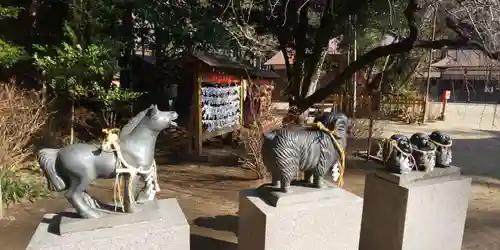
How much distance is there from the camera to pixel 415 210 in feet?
10.6

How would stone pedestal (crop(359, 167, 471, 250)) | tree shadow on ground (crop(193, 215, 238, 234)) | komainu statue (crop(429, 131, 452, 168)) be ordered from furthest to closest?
1. tree shadow on ground (crop(193, 215, 238, 234))
2. komainu statue (crop(429, 131, 452, 168))
3. stone pedestal (crop(359, 167, 471, 250))

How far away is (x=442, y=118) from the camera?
16203 millimetres

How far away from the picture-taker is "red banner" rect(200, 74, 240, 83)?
752cm

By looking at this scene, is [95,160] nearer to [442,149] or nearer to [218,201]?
[442,149]

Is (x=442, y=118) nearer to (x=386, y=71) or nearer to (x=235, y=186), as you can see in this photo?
(x=386, y=71)

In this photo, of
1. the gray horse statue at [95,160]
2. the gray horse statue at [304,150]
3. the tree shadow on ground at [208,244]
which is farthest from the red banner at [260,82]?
the gray horse statue at [95,160]

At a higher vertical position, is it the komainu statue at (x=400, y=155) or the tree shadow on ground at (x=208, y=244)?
the komainu statue at (x=400, y=155)

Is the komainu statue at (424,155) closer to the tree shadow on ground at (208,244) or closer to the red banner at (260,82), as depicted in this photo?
the tree shadow on ground at (208,244)

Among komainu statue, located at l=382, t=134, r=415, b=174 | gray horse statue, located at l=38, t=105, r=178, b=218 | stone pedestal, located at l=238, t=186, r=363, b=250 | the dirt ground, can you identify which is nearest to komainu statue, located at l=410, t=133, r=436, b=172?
komainu statue, located at l=382, t=134, r=415, b=174

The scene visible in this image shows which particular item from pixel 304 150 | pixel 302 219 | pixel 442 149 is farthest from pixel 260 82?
pixel 302 219

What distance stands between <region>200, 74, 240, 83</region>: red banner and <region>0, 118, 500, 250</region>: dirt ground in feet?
5.88

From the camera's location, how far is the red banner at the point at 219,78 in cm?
752

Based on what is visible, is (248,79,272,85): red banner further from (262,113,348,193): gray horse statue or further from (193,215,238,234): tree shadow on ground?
(262,113,348,193): gray horse statue

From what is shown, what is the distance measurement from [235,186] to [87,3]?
379 centimetres
